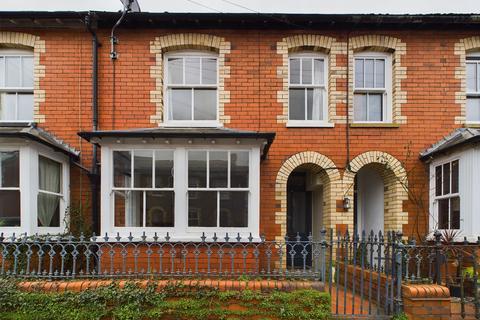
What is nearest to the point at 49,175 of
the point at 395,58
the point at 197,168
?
the point at 197,168

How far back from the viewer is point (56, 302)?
5156mm

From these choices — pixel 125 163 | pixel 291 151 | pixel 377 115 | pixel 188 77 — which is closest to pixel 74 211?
pixel 125 163

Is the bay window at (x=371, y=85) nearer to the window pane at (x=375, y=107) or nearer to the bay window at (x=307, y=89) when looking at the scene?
the window pane at (x=375, y=107)

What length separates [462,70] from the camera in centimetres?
831

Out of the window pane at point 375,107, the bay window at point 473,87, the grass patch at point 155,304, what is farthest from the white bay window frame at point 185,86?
the bay window at point 473,87

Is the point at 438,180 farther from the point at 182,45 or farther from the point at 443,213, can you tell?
the point at 182,45

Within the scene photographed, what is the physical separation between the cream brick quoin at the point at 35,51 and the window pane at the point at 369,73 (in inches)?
296

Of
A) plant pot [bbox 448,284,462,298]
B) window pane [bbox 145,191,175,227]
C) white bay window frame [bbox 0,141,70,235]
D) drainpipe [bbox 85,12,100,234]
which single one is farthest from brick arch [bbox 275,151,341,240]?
white bay window frame [bbox 0,141,70,235]

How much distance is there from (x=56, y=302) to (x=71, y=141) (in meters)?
4.06

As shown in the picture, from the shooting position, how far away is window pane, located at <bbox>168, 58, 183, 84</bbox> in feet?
28.0

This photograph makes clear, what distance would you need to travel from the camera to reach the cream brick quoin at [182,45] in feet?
27.1

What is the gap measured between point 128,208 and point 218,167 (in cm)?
186

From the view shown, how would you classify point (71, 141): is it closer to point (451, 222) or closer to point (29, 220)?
point (29, 220)

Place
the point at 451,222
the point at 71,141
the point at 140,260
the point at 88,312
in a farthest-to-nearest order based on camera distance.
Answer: the point at 71,141
the point at 451,222
the point at 140,260
the point at 88,312
